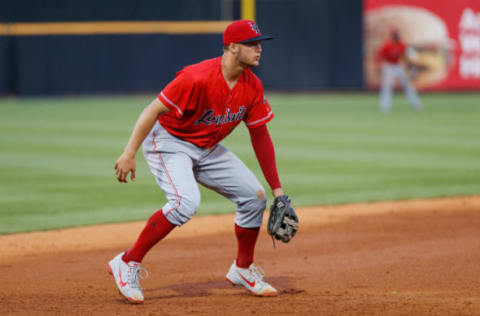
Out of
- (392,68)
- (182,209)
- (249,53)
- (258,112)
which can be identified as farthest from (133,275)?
(392,68)

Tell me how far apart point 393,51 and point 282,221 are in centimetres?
1558

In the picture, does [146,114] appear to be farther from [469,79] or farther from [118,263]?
[469,79]

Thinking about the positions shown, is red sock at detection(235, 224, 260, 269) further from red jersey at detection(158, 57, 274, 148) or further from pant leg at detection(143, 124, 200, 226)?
red jersey at detection(158, 57, 274, 148)

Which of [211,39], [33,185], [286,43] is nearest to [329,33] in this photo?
[286,43]

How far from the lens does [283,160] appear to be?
11188 millimetres

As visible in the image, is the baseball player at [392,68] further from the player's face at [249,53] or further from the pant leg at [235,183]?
the player's face at [249,53]

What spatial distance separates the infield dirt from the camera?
4434mm

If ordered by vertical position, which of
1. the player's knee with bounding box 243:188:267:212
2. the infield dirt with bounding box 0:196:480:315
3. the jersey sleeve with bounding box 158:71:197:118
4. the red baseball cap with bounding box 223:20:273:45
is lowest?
the infield dirt with bounding box 0:196:480:315

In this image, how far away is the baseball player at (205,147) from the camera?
445 cm

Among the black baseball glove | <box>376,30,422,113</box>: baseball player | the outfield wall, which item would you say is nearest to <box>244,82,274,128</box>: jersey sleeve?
the black baseball glove

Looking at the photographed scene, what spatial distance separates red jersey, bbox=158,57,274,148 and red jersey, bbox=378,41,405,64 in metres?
15.3

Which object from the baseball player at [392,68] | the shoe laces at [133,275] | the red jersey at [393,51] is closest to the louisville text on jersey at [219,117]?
the shoe laces at [133,275]

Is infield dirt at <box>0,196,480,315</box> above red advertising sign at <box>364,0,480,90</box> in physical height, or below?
above

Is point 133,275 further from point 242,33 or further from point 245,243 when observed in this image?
point 242,33
